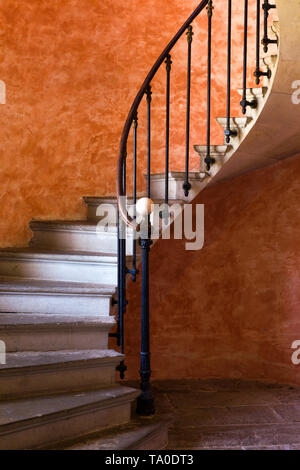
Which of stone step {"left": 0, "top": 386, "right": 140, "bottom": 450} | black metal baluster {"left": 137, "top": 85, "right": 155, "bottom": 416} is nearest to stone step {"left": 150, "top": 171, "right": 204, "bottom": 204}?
black metal baluster {"left": 137, "top": 85, "right": 155, "bottom": 416}

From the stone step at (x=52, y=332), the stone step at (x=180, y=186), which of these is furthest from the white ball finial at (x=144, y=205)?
the stone step at (x=52, y=332)

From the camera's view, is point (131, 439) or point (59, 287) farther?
point (59, 287)

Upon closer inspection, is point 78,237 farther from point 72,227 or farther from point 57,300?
point 57,300

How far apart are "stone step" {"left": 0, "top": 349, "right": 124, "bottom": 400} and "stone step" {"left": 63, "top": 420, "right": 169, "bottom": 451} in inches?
11.7

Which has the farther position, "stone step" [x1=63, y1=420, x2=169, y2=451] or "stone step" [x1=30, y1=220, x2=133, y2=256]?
"stone step" [x1=30, y1=220, x2=133, y2=256]

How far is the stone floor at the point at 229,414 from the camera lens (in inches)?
119

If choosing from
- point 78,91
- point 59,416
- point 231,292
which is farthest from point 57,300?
point 78,91

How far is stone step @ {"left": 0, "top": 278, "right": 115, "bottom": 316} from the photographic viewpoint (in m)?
3.14

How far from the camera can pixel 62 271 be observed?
11.5 ft

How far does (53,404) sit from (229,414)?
149cm

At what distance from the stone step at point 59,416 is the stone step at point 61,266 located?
852 mm

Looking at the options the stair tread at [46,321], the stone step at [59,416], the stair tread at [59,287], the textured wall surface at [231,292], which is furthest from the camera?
the textured wall surface at [231,292]

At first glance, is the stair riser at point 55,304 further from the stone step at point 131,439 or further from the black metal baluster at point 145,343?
the stone step at point 131,439

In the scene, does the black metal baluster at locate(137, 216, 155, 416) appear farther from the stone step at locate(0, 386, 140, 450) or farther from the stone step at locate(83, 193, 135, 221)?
the stone step at locate(83, 193, 135, 221)
